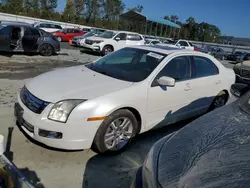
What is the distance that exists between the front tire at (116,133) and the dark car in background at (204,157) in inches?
41.6

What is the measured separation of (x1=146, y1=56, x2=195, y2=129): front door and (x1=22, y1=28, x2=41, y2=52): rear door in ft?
29.5

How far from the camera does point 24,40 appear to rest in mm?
10984

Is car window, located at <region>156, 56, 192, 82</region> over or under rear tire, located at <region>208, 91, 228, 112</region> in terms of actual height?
over

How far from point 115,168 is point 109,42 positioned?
13319 millimetres

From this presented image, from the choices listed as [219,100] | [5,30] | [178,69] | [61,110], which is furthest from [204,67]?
[5,30]

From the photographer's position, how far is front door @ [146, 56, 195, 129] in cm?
357

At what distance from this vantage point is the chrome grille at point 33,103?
293 cm

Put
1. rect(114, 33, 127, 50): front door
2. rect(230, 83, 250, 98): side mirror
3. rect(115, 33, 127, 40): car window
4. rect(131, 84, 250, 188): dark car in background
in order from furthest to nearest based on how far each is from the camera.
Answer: rect(115, 33, 127, 40): car window, rect(114, 33, 127, 50): front door, rect(230, 83, 250, 98): side mirror, rect(131, 84, 250, 188): dark car in background

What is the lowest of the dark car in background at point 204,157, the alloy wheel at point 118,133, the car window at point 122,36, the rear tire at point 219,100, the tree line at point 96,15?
the alloy wheel at point 118,133

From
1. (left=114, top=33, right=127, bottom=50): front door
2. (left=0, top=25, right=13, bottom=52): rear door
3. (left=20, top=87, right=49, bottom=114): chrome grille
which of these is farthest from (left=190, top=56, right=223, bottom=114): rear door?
Result: (left=114, top=33, right=127, bottom=50): front door

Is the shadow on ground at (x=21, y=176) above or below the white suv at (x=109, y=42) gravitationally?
below

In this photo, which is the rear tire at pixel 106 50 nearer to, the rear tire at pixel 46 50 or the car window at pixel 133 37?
the car window at pixel 133 37

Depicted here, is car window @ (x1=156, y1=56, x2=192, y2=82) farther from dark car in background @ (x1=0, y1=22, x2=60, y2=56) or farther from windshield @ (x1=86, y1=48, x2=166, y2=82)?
dark car in background @ (x1=0, y1=22, x2=60, y2=56)

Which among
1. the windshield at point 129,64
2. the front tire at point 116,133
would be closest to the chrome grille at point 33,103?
the front tire at point 116,133
